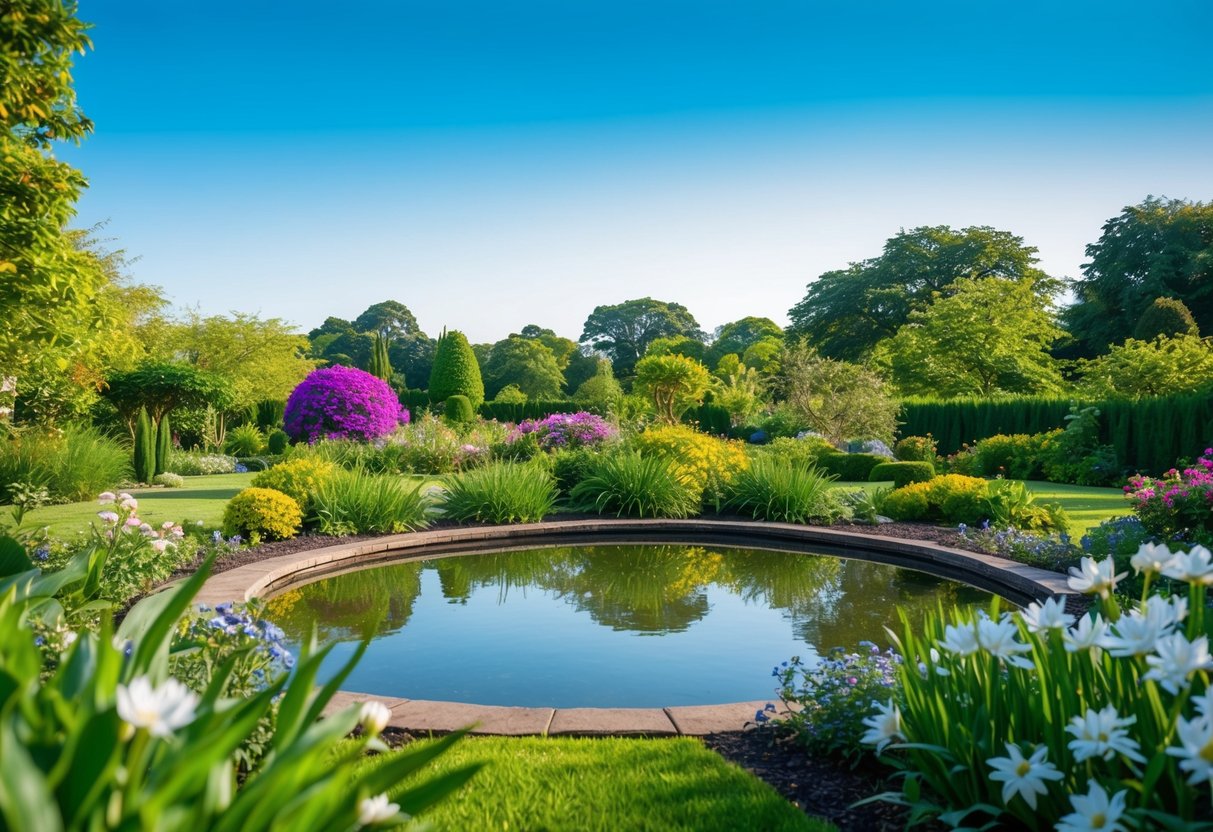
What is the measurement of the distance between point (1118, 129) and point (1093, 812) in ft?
45.6

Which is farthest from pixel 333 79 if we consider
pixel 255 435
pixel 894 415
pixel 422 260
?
pixel 894 415

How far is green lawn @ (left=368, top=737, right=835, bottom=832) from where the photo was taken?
238 cm

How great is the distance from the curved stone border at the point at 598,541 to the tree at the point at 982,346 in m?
19.9

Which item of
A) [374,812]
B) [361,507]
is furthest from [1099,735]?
[361,507]

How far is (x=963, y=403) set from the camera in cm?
1905

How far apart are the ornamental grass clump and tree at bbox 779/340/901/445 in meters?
16.7

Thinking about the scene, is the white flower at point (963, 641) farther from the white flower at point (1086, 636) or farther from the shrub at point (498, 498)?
the shrub at point (498, 498)

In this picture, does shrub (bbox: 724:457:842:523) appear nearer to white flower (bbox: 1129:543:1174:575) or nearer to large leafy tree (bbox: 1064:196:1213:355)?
white flower (bbox: 1129:543:1174:575)

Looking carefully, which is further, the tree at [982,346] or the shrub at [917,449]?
the tree at [982,346]

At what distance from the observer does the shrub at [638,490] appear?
9758 mm

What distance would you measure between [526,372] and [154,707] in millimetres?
40255

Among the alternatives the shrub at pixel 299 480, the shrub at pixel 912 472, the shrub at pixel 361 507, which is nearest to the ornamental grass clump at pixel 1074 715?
the shrub at pixel 361 507

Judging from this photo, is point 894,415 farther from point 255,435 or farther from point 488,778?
point 488,778

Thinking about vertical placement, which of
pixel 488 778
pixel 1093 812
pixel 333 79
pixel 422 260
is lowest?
pixel 488 778
